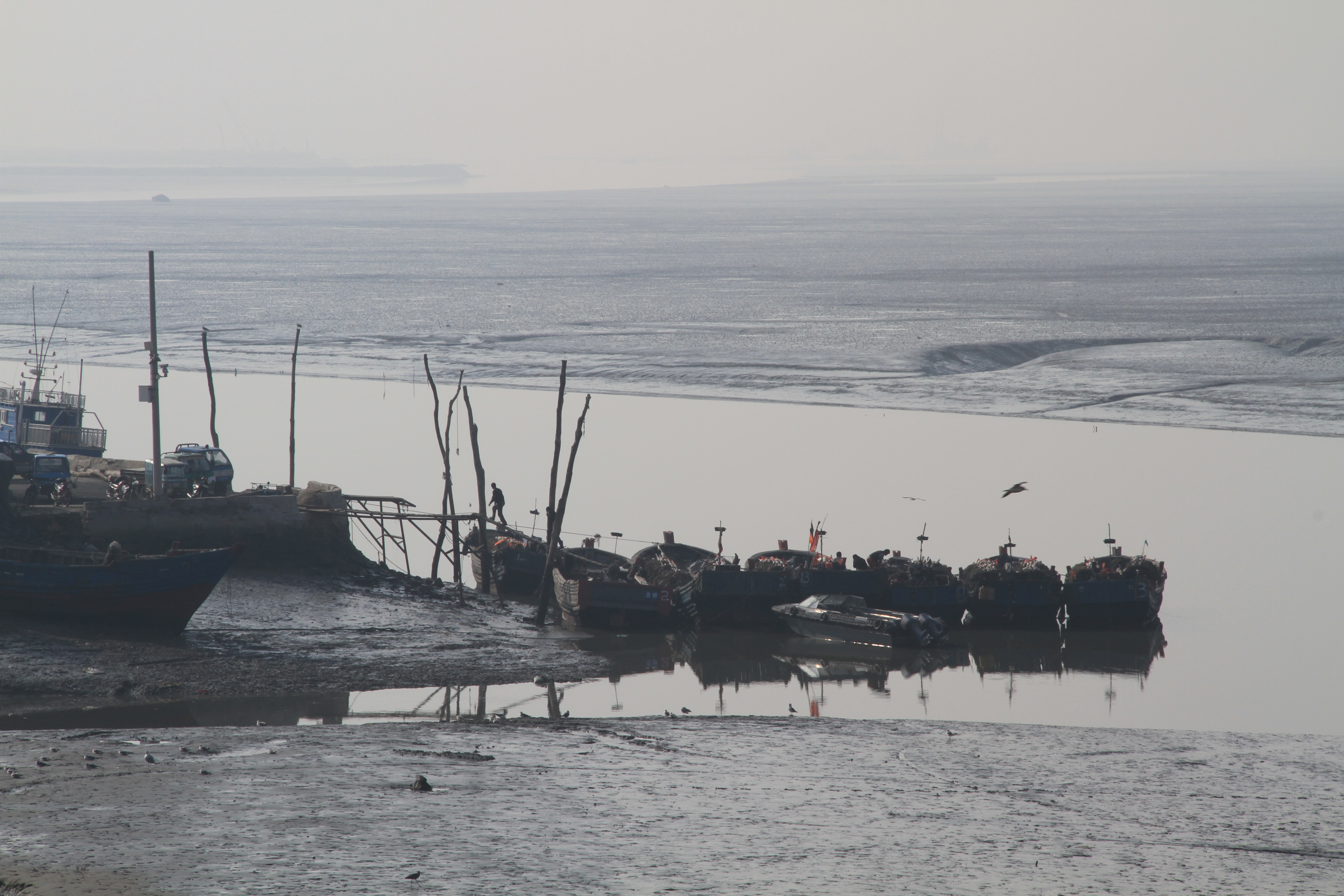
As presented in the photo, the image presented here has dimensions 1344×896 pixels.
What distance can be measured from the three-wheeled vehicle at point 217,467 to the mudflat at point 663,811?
41.5ft

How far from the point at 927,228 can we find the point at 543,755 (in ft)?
608

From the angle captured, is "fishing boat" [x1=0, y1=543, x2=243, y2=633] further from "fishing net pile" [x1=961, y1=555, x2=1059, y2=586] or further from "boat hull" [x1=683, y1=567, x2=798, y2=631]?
"fishing net pile" [x1=961, y1=555, x2=1059, y2=586]

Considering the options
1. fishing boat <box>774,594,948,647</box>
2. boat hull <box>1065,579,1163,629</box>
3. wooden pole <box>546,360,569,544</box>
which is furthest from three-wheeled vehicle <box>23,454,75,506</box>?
boat hull <box>1065,579,1163,629</box>

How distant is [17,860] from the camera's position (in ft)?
40.5

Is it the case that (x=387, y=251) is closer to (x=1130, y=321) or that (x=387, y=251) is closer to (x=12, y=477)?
(x=1130, y=321)

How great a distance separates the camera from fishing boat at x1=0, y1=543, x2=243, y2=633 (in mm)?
22703

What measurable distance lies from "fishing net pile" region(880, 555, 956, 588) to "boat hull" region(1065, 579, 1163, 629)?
2492 millimetres

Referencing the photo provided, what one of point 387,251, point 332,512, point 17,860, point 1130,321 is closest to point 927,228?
point 387,251

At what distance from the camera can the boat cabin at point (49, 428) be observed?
36.6m

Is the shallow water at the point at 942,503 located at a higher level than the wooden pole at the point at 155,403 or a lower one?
lower

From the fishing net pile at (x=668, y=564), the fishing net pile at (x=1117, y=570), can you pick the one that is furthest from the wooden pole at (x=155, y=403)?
the fishing net pile at (x=1117, y=570)

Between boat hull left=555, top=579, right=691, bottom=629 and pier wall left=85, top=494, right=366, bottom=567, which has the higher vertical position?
pier wall left=85, top=494, right=366, bottom=567

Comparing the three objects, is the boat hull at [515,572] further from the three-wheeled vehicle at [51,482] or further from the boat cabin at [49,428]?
the boat cabin at [49,428]

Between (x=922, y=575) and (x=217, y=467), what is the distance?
16.4m
